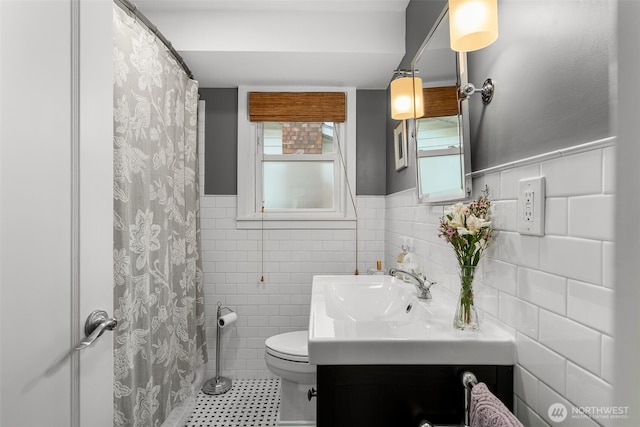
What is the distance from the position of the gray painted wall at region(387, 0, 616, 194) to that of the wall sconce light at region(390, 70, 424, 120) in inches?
16.2

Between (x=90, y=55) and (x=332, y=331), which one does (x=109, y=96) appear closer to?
(x=90, y=55)

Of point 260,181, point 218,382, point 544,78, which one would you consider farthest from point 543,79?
point 218,382

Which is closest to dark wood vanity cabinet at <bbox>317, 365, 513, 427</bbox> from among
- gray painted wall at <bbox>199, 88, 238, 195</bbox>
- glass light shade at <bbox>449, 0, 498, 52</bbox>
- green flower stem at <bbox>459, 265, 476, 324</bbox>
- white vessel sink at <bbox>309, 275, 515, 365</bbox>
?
white vessel sink at <bbox>309, 275, 515, 365</bbox>

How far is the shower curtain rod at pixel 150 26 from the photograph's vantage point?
145 cm

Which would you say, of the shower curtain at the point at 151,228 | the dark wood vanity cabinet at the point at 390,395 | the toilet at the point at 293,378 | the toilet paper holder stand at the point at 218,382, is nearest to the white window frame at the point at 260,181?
the shower curtain at the point at 151,228

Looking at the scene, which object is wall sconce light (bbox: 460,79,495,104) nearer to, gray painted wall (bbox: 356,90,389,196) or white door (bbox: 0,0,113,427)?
white door (bbox: 0,0,113,427)

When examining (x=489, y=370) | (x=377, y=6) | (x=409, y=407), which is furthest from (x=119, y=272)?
(x=377, y=6)

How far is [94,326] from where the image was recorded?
86 cm

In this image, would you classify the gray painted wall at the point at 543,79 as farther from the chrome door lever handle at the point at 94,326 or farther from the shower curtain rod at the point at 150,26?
the shower curtain rod at the point at 150,26

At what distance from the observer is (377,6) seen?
201 cm

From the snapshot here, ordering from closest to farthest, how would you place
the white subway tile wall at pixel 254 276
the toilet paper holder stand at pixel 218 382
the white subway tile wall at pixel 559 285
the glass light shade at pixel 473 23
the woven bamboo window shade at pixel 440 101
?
1. the white subway tile wall at pixel 559 285
2. the glass light shade at pixel 473 23
3. the woven bamboo window shade at pixel 440 101
4. the toilet paper holder stand at pixel 218 382
5. the white subway tile wall at pixel 254 276

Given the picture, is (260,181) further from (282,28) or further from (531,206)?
(531,206)

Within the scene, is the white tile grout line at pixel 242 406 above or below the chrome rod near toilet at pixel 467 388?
below

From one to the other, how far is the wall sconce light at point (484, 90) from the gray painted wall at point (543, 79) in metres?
0.02
